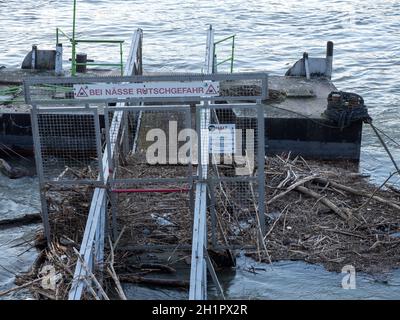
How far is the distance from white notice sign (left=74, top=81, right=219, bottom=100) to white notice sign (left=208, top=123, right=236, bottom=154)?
0.82 m

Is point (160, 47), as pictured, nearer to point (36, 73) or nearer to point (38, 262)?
point (36, 73)

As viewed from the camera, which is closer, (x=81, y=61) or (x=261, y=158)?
(x=261, y=158)

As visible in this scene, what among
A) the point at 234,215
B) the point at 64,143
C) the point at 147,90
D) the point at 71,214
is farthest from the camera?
the point at 64,143

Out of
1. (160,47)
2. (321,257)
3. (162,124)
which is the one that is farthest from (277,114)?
(160,47)

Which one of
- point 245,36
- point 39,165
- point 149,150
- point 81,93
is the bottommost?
point 245,36

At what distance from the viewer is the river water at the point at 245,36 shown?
1988cm

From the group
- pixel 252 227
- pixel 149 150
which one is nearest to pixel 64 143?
pixel 149 150

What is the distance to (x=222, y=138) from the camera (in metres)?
11.1

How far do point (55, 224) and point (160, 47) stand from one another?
2031 cm

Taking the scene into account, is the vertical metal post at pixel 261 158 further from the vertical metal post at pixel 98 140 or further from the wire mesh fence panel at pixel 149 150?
the vertical metal post at pixel 98 140

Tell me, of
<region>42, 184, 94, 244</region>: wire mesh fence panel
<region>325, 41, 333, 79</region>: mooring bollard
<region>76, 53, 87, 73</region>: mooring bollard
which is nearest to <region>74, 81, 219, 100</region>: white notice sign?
<region>42, 184, 94, 244</region>: wire mesh fence panel

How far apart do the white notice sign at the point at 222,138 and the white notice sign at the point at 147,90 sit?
824mm

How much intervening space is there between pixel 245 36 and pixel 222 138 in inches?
899

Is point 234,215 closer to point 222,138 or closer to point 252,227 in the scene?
point 252,227
